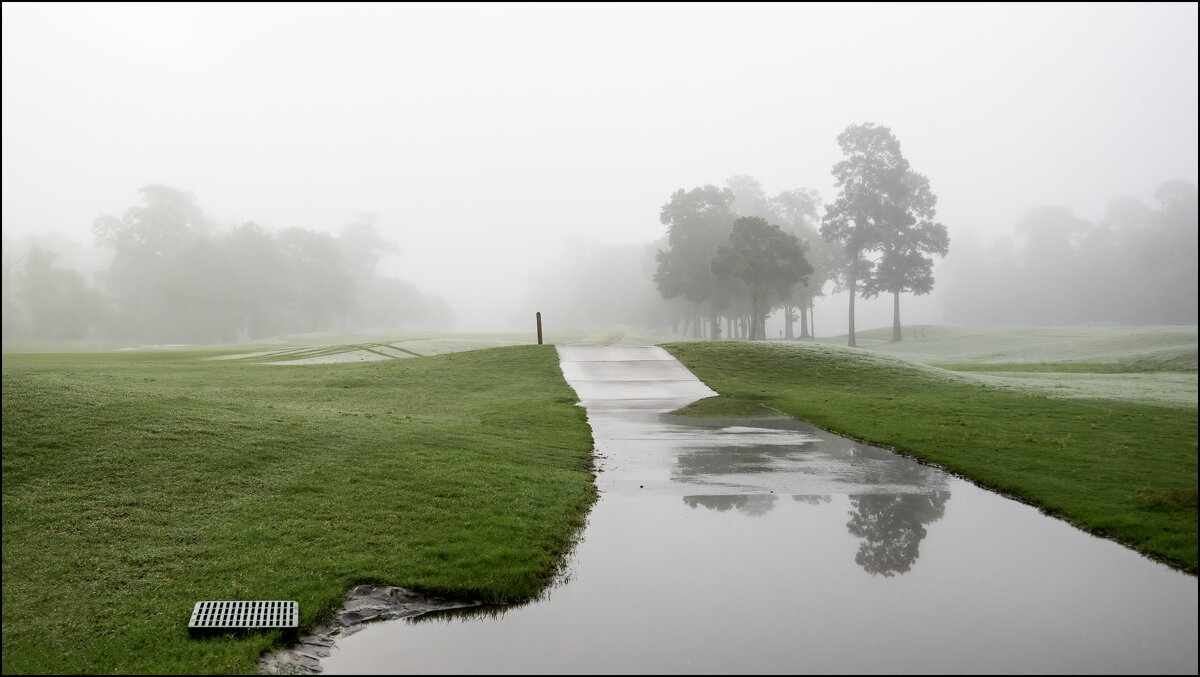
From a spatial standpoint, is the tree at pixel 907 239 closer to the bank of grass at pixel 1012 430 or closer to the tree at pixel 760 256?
the tree at pixel 760 256

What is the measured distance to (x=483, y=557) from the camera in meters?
8.02

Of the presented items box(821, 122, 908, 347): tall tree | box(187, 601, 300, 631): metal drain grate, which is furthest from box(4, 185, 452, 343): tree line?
box(187, 601, 300, 631): metal drain grate

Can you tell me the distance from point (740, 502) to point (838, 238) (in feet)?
184

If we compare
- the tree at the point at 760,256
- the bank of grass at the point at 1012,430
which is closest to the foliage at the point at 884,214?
the tree at the point at 760,256

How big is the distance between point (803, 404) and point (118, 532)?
64.2ft

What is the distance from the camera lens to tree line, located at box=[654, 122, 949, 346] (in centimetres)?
5569

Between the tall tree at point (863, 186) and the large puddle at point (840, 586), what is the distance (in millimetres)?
52009

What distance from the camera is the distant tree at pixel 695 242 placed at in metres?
63.3

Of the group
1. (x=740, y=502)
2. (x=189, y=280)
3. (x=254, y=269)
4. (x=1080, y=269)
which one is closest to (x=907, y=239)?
(x=1080, y=269)

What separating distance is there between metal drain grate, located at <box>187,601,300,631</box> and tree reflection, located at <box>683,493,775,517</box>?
233 inches

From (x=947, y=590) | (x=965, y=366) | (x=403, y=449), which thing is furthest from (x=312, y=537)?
(x=965, y=366)

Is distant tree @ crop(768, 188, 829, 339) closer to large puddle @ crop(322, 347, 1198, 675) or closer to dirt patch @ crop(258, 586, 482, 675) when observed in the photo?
large puddle @ crop(322, 347, 1198, 675)

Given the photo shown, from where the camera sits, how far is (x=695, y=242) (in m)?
63.7

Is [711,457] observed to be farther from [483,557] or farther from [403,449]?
[483,557]
